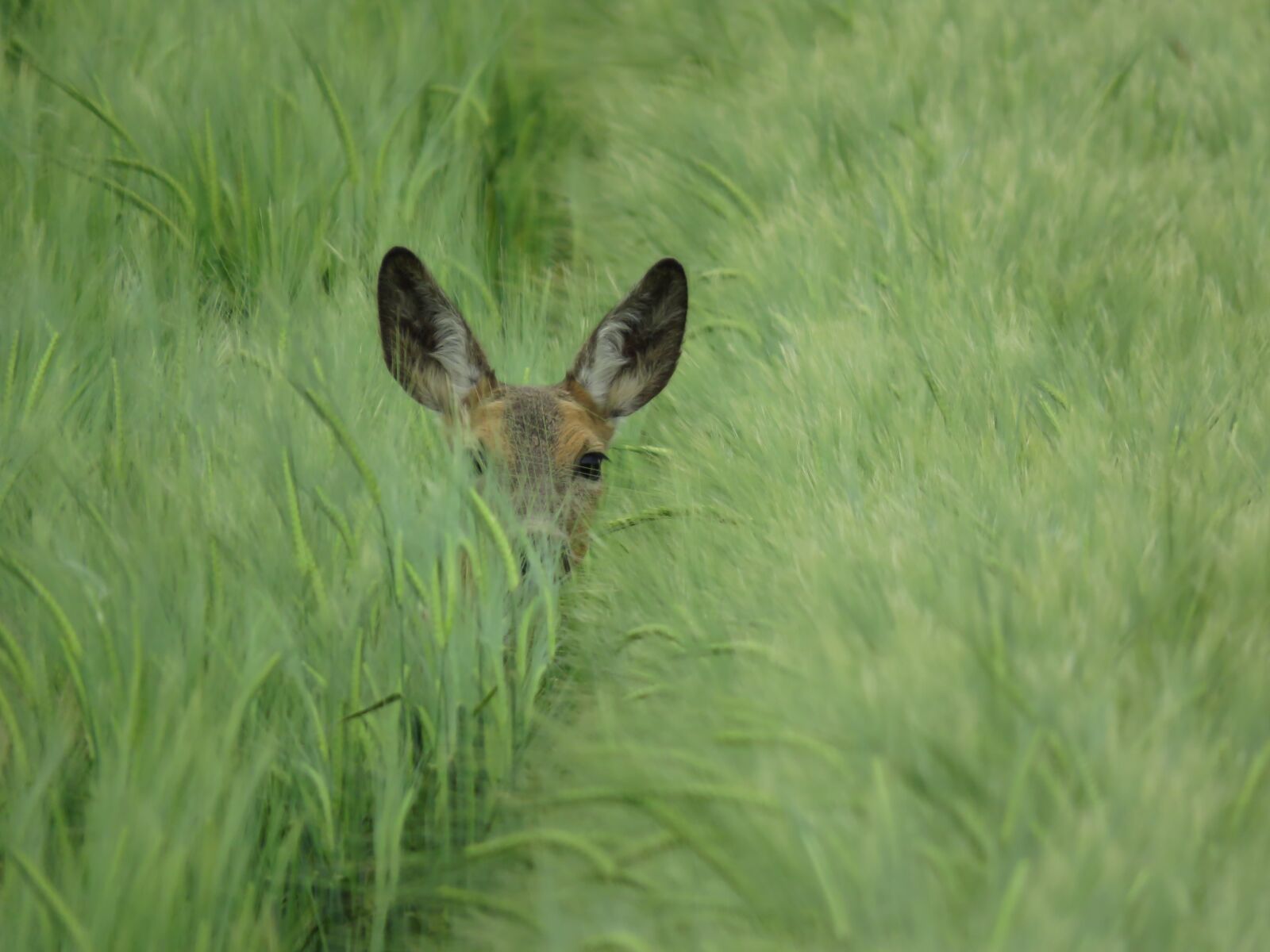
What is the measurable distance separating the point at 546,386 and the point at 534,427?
33 cm

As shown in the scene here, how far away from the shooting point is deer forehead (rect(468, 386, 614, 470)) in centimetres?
357

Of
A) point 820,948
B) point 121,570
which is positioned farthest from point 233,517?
point 820,948

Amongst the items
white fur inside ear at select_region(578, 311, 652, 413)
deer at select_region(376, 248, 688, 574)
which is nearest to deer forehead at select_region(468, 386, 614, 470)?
deer at select_region(376, 248, 688, 574)

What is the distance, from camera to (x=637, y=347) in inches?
156

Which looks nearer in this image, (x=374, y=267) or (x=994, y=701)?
(x=994, y=701)

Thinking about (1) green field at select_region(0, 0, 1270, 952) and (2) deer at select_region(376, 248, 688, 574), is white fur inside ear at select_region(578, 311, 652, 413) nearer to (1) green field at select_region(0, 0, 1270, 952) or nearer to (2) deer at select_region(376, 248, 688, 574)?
→ (2) deer at select_region(376, 248, 688, 574)

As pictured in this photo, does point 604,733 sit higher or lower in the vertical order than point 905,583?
lower

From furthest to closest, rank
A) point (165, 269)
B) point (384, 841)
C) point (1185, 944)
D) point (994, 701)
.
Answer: point (165, 269) → point (384, 841) → point (994, 701) → point (1185, 944)

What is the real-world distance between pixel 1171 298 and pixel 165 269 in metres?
2.93

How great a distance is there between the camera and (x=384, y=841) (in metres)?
2.23

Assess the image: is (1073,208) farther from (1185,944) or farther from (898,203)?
(1185,944)

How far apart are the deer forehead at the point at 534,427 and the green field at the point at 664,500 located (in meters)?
0.17

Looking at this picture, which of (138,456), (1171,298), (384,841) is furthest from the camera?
(1171,298)

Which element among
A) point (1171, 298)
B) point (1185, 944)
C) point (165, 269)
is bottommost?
point (1185, 944)
